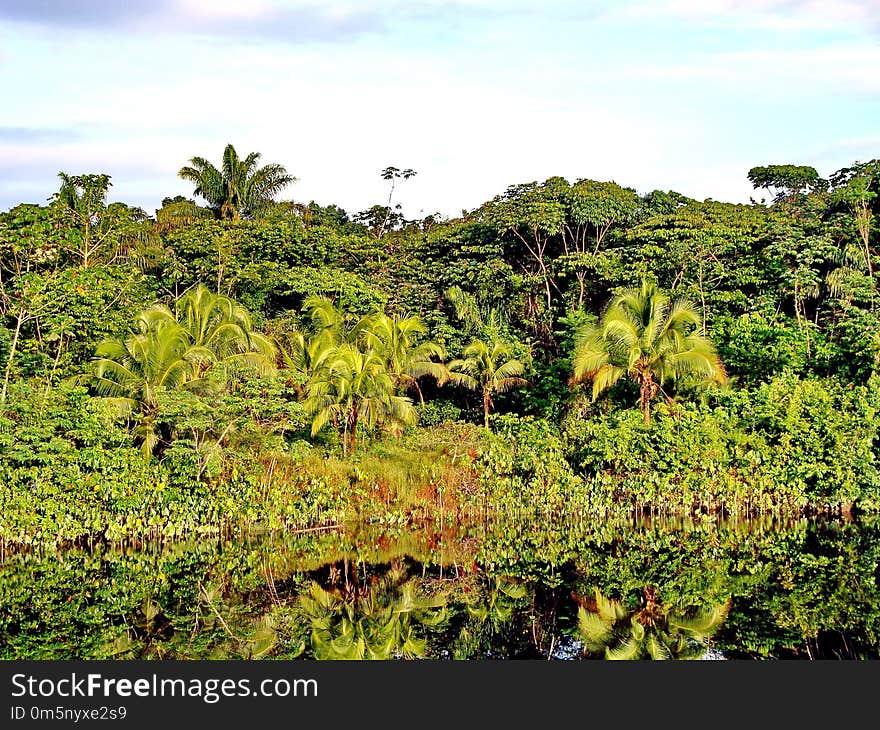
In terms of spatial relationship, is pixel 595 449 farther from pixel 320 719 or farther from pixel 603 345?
pixel 320 719

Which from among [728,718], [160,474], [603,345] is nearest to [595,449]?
[603,345]

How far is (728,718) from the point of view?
351 inches

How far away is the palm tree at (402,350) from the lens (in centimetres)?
2355

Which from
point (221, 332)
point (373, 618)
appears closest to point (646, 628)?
point (373, 618)

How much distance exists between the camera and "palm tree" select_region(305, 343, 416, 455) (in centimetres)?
2108

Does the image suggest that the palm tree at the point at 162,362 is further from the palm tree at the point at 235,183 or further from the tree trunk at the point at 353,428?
the palm tree at the point at 235,183

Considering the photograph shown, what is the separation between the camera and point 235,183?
1252 inches

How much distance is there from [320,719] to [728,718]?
3441mm

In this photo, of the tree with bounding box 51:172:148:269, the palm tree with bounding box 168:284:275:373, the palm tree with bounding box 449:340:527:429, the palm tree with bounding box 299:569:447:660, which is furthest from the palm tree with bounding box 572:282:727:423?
the tree with bounding box 51:172:148:269

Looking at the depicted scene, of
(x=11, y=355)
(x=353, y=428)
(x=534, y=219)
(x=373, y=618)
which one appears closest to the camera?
(x=373, y=618)

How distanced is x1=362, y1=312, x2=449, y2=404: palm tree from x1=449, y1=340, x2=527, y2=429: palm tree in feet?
1.73

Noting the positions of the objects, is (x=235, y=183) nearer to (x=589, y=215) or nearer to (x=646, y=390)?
(x=589, y=215)

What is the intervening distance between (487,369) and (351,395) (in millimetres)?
5141

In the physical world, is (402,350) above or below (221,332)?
below
